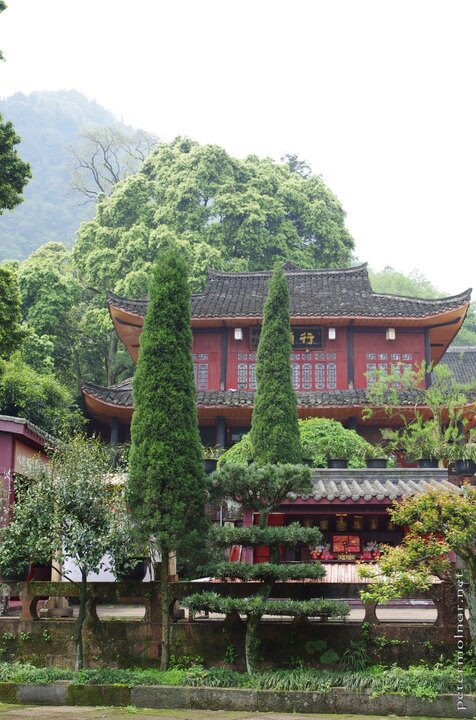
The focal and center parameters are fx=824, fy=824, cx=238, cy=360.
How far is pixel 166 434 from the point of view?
39.0 ft

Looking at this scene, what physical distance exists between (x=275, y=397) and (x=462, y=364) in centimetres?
2255

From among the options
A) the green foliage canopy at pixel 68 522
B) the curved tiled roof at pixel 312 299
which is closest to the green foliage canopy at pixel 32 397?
→ the curved tiled roof at pixel 312 299

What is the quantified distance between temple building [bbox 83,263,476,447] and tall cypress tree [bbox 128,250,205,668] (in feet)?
46.5

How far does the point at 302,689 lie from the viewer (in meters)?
10.4

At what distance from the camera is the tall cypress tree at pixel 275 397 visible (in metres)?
19.6

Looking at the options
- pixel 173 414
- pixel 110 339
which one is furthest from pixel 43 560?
pixel 110 339

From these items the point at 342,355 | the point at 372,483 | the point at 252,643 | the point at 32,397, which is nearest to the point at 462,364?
the point at 342,355

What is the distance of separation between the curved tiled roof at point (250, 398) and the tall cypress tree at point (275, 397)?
222 inches

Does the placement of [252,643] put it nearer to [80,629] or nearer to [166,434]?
[80,629]

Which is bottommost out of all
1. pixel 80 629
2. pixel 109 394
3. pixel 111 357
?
pixel 80 629

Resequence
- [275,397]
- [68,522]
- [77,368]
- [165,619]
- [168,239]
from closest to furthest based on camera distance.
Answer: [165,619] → [68,522] → [275,397] → [168,239] → [77,368]

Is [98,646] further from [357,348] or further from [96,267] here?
[96,267]

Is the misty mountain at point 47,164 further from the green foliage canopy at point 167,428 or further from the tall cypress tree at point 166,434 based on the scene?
the tall cypress tree at point 166,434

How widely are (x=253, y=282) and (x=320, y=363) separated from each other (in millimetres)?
4736
